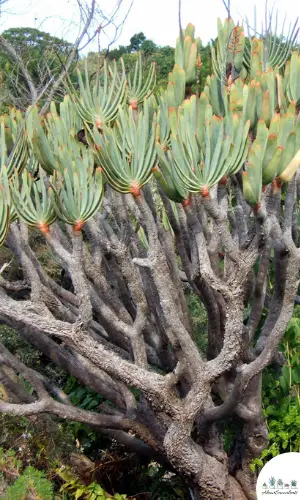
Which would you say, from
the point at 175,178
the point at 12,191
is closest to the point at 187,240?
the point at 175,178

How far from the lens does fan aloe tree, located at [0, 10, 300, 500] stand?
3729 millimetres

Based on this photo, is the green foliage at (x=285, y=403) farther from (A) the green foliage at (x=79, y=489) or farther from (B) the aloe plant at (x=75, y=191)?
(B) the aloe plant at (x=75, y=191)

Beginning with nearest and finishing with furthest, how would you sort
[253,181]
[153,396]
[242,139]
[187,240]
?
1. [253,181]
2. [242,139]
3. [153,396]
4. [187,240]

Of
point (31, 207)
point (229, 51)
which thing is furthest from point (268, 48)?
point (31, 207)

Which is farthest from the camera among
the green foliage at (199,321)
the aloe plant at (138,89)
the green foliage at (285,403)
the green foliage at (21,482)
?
the green foliage at (199,321)

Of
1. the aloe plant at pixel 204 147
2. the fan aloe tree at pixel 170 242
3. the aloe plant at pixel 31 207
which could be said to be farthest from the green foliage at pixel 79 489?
the aloe plant at pixel 204 147

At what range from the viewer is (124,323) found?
14.4 ft

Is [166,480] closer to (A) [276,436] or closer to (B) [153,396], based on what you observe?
(A) [276,436]

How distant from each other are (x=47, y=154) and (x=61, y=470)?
223 centimetres

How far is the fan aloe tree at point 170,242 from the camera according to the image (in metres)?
3.73

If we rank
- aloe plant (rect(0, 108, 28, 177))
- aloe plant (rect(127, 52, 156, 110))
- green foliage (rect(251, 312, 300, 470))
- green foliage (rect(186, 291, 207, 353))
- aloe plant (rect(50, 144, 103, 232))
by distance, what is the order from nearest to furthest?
aloe plant (rect(50, 144, 103, 232)) < aloe plant (rect(0, 108, 28, 177)) < green foliage (rect(251, 312, 300, 470)) < aloe plant (rect(127, 52, 156, 110)) < green foliage (rect(186, 291, 207, 353))

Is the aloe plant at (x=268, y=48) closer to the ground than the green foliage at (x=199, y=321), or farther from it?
farther from it

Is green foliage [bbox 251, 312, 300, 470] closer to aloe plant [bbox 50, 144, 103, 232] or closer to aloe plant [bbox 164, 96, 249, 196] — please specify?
aloe plant [bbox 164, 96, 249, 196]

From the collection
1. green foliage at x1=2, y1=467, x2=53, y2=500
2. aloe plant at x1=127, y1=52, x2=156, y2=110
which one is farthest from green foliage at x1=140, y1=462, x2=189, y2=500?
aloe plant at x1=127, y1=52, x2=156, y2=110
